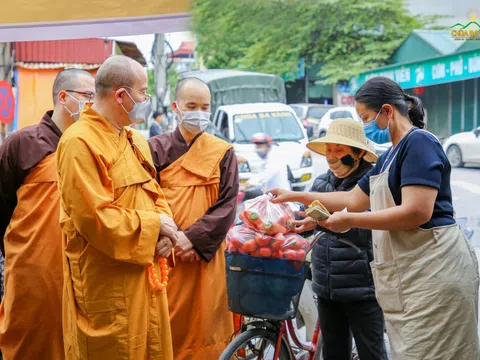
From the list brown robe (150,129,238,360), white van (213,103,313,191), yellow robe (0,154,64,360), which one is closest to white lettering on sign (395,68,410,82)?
white van (213,103,313,191)

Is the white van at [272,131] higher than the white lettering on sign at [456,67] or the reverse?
the reverse

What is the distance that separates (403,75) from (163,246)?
570 centimetres

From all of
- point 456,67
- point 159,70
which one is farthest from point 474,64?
point 159,70

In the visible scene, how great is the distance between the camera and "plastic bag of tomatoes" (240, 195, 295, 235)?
2785mm

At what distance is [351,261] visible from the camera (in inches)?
122

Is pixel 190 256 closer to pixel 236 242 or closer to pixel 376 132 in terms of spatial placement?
pixel 236 242

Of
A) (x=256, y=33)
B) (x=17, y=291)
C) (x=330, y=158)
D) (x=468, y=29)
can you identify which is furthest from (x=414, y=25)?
(x=17, y=291)

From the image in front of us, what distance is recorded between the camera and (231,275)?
2750 millimetres

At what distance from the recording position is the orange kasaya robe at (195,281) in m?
3.49

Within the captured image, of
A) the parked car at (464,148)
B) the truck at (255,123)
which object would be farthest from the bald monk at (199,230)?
the truck at (255,123)

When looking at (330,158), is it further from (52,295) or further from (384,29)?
(384,29)

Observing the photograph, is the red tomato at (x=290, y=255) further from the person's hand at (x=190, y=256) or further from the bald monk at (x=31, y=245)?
the bald monk at (x=31, y=245)

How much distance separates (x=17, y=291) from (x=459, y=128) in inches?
199

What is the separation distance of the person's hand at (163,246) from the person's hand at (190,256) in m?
0.69
